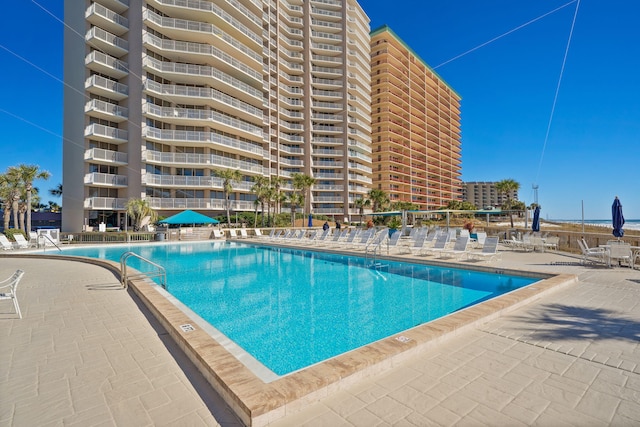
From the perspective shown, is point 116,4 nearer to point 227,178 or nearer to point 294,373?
point 227,178

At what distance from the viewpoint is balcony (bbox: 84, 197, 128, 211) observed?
998 inches

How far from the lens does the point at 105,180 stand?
2625 cm

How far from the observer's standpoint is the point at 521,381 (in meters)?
2.85

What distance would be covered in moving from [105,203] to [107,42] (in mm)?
13472

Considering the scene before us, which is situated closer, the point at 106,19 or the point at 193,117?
the point at 106,19

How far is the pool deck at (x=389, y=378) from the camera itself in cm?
238

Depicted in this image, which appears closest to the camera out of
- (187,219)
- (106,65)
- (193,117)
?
(187,219)

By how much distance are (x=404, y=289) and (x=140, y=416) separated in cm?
685

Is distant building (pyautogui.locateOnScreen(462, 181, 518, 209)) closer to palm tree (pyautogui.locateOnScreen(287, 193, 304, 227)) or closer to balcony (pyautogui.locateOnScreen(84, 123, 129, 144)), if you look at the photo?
palm tree (pyautogui.locateOnScreen(287, 193, 304, 227))

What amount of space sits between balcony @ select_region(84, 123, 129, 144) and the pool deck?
25.7 metres

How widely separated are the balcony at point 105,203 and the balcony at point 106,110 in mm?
6957

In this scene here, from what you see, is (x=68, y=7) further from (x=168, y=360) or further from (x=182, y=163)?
(x=168, y=360)

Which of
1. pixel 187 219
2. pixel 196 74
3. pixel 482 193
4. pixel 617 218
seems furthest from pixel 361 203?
pixel 482 193

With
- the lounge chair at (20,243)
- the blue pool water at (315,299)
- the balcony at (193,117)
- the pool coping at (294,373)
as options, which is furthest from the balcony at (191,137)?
the pool coping at (294,373)
